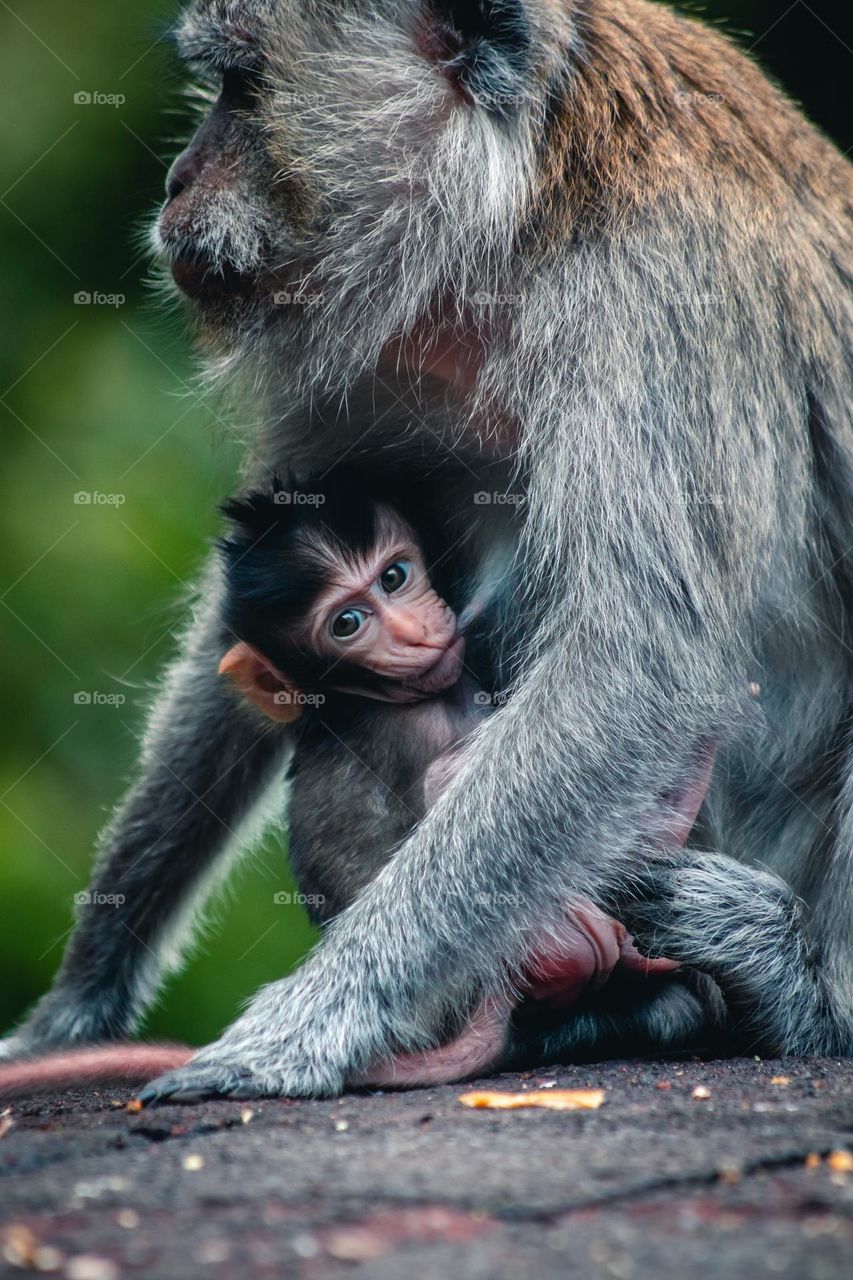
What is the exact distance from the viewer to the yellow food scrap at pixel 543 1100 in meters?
3.03

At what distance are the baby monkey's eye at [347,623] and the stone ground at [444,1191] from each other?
1551 mm

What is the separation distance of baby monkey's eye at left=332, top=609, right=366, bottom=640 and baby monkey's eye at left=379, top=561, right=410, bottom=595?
12 cm

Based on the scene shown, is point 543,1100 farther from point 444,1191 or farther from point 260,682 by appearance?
point 260,682

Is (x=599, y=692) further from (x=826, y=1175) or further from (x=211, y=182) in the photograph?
(x=211, y=182)

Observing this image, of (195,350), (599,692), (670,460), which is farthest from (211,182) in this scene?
(599,692)

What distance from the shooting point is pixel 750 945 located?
3848 mm

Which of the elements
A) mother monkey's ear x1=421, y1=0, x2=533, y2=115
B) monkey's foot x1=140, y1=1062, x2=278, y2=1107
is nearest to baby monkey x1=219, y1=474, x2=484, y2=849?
monkey's foot x1=140, y1=1062, x2=278, y2=1107

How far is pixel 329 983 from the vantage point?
356cm

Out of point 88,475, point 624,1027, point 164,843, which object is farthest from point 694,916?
point 88,475

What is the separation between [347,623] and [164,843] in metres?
1.39

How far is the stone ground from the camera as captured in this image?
6.23 ft

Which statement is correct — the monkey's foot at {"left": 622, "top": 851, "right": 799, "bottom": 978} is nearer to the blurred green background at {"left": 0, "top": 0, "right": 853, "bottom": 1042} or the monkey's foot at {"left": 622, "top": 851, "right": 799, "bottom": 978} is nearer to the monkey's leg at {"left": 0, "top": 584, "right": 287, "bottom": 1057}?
the monkey's leg at {"left": 0, "top": 584, "right": 287, "bottom": 1057}

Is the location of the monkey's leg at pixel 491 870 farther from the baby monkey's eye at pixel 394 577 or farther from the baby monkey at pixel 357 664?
the baby monkey's eye at pixel 394 577

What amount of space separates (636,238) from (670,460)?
2.12ft
